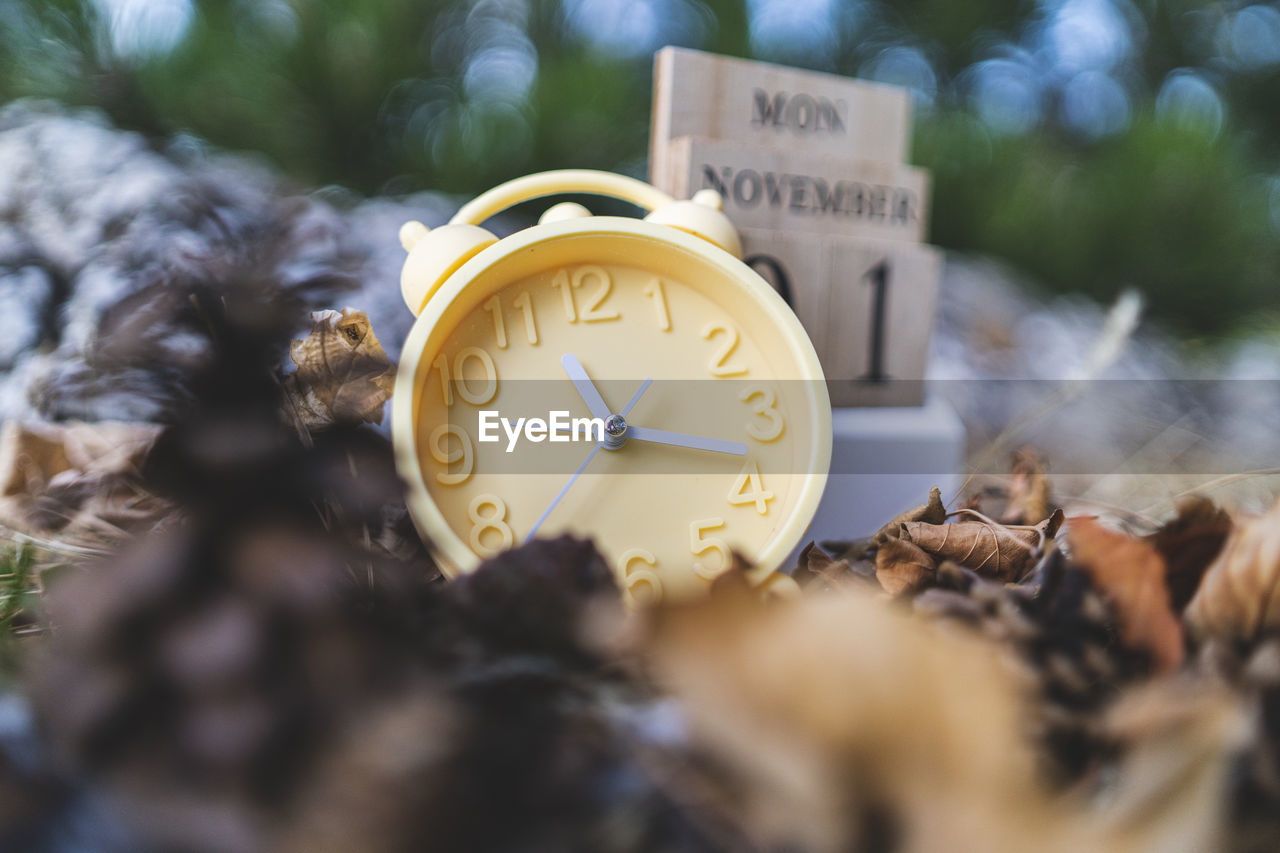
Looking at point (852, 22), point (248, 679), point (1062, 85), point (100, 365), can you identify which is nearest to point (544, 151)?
point (852, 22)

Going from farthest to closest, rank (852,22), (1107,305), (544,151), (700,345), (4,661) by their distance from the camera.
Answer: (852,22) → (1107,305) → (544,151) → (700,345) → (4,661)

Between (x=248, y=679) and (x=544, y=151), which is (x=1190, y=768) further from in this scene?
(x=544, y=151)

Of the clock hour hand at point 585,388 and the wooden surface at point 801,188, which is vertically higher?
the wooden surface at point 801,188

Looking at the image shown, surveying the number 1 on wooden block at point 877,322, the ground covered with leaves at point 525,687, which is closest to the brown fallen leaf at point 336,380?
the ground covered with leaves at point 525,687

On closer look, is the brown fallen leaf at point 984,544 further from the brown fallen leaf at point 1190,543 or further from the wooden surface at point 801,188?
the wooden surface at point 801,188

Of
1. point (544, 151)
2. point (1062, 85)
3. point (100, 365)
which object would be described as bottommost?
point (100, 365)

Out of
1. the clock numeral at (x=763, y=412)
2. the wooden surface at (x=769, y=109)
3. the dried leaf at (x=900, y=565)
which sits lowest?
the dried leaf at (x=900, y=565)

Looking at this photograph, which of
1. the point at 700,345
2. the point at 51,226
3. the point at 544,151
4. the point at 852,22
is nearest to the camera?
the point at 700,345
